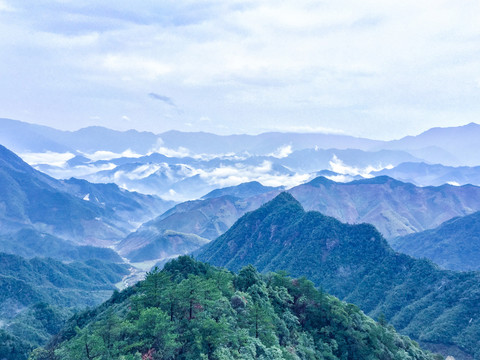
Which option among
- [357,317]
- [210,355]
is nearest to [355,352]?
[357,317]

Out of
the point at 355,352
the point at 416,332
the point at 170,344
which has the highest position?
the point at 170,344

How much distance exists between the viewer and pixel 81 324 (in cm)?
14675

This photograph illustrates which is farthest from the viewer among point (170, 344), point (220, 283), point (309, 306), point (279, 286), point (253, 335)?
point (279, 286)

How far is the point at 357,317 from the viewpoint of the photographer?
108375 millimetres

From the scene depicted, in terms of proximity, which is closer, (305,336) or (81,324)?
(305,336)

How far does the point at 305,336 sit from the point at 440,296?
124m

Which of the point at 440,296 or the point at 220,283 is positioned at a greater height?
the point at 220,283

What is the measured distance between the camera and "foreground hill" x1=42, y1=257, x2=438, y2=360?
231ft

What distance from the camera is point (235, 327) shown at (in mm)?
82375

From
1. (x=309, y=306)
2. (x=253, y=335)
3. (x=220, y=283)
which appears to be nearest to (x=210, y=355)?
(x=253, y=335)

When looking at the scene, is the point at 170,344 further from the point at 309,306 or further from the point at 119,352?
the point at 309,306

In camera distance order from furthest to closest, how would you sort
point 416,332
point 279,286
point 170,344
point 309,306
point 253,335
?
point 416,332, point 279,286, point 309,306, point 253,335, point 170,344

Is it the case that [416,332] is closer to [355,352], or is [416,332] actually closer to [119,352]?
[355,352]

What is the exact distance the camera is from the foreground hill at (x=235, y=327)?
70500 mm
